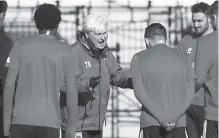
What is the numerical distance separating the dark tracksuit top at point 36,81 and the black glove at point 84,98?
72cm

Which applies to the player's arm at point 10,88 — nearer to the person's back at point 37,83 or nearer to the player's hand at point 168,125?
the person's back at point 37,83

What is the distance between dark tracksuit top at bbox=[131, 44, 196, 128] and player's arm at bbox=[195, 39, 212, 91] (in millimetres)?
211

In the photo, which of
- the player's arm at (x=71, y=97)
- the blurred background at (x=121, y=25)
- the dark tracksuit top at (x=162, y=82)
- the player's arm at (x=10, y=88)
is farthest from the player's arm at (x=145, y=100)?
the blurred background at (x=121, y=25)

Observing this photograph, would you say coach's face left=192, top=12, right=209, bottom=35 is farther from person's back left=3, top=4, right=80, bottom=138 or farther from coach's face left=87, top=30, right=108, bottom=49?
person's back left=3, top=4, right=80, bottom=138

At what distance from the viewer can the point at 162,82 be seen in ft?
22.7

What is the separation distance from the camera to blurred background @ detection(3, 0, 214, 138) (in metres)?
14.5

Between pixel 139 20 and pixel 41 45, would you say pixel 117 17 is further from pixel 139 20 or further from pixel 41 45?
pixel 41 45

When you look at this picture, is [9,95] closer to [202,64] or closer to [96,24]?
[96,24]

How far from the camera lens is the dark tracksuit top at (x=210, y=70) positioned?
23.7 feet

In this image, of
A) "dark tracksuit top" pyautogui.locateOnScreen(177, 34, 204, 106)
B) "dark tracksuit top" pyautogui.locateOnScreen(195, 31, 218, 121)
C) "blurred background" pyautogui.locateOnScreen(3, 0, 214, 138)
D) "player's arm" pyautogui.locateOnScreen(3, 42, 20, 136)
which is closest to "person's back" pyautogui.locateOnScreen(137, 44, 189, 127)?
"dark tracksuit top" pyautogui.locateOnScreen(195, 31, 218, 121)

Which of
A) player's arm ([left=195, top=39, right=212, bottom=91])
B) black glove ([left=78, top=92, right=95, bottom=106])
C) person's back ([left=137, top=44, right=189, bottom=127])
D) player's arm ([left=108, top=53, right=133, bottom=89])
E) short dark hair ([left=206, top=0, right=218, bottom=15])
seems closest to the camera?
person's back ([left=137, top=44, right=189, bottom=127])

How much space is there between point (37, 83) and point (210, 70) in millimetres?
1919

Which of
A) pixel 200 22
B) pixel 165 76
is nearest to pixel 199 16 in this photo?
pixel 200 22

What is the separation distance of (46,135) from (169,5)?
931 cm
